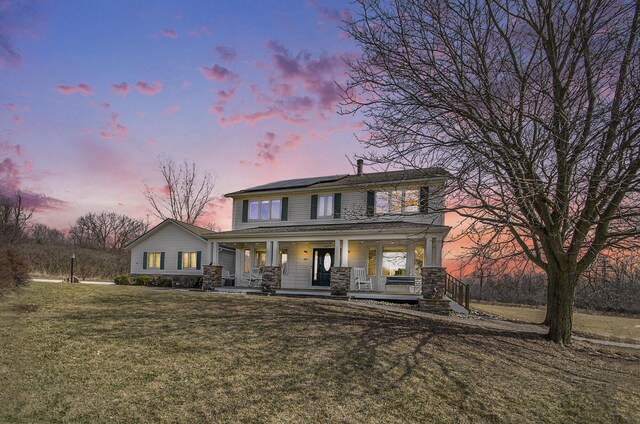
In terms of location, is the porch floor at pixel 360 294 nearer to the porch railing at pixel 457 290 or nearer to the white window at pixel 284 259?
the porch railing at pixel 457 290

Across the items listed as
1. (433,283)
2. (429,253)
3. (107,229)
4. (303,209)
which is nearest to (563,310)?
(433,283)

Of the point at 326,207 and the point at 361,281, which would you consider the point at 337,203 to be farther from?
the point at 361,281

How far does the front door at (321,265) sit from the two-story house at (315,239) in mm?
52

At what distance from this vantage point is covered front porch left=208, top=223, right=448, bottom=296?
58.4 ft

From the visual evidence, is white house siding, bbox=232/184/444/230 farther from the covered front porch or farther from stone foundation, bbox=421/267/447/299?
stone foundation, bbox=421/267/447/299

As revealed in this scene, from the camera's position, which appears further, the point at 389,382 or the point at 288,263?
the point at 288,263

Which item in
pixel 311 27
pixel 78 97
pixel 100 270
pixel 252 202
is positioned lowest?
pixel 100 270

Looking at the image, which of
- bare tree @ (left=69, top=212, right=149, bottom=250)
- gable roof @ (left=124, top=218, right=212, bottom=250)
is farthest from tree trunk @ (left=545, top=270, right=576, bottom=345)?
bare tree @ (left=69, top=212, right=149, bottom=250)

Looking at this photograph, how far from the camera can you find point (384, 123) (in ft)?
32.3

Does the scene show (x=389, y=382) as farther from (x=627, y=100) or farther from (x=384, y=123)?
(x=627, y=100)

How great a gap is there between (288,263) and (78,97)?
12.2m

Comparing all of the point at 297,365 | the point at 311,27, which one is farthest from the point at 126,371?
the point at 311,27

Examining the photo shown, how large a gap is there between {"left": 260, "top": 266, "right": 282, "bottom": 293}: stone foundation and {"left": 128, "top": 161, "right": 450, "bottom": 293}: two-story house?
0.22 ft

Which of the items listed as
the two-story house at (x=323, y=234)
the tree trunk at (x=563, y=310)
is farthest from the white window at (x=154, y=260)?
the tree trunk at (x=563, y=310)
